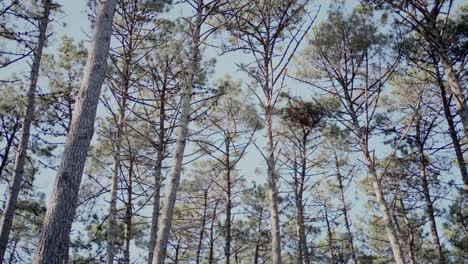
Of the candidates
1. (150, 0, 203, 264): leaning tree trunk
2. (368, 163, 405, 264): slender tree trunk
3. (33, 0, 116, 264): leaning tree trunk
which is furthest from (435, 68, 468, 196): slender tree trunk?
(33, 0, 116, 264): leaning tree trunk

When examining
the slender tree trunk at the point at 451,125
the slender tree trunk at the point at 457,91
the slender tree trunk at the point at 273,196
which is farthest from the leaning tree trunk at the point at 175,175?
the slender tree trunk at the point at 451,125

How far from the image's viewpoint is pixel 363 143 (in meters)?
6.70

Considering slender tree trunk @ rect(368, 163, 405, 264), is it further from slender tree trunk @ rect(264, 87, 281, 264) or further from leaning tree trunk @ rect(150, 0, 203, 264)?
leaning tree trunk @ rect(150, 0, 203, 264)

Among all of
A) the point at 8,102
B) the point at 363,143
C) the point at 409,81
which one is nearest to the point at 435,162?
the point at 409,81

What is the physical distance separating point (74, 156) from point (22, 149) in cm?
524

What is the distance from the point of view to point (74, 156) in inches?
146

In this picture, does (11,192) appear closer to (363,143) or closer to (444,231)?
(363,143)

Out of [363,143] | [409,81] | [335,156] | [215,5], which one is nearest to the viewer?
[215,5]

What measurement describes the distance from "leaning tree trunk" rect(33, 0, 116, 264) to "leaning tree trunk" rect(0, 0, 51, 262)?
4663mm

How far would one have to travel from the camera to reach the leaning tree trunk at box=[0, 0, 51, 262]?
7.41 m

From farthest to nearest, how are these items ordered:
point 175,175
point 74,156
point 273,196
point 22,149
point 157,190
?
point 22,149 → point 157,190 → point 273,196 → point 175,175 → point 74,156

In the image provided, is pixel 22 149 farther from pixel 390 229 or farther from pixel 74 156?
pixel 390 229

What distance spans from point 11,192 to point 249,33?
223 inches

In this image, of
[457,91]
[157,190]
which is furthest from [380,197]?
[157,190]
